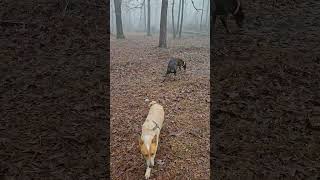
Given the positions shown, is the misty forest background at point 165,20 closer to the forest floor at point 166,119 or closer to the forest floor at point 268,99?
the forest floor at point 268,99

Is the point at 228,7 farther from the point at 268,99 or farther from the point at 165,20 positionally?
the point at 165,20

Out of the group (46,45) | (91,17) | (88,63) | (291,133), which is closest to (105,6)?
(91,17)

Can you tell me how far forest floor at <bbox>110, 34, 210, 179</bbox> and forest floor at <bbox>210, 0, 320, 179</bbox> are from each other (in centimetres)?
41

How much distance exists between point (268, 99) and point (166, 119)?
2.31 metres

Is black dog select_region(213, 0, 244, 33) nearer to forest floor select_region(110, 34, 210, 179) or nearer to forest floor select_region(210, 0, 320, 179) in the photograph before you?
forest floor select_region(210, 0, 320, 179)

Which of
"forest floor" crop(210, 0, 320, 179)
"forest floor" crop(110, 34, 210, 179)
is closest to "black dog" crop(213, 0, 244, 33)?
"forest floor" crop(210, 0, 320, 179)

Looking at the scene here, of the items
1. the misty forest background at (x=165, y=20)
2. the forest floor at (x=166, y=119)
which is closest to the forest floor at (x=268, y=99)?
the forest floor at (x=166, y=119)

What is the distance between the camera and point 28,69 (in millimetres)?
8102

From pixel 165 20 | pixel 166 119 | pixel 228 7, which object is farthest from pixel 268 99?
pixel 165 20

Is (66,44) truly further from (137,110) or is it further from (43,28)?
(137,110)

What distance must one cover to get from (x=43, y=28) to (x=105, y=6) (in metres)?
3.06

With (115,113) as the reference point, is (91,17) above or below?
above

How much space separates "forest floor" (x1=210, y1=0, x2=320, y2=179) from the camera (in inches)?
199

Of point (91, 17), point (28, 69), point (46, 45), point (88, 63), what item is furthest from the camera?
point (91, 17)
